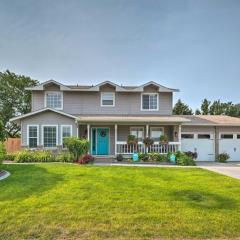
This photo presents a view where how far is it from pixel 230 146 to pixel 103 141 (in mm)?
10335

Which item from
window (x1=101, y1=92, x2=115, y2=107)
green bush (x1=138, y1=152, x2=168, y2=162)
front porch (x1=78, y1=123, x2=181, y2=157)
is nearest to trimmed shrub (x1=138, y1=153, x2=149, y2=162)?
green bush (x1=138, y1=152, x2=168, y2=162)

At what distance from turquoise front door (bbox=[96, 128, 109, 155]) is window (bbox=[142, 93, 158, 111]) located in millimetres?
3887

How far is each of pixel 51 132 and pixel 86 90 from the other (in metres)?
4.39

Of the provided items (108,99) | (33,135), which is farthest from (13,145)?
(108,99)

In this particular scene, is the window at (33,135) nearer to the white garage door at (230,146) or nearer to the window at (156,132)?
the window at (156,132)

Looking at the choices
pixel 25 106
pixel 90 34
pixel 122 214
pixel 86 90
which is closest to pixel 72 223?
pixel 122 214

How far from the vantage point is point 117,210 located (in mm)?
6176

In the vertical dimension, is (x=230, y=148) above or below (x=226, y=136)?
below

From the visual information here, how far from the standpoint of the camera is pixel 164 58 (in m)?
19.4

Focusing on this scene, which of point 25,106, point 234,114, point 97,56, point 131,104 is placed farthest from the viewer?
point 234,114

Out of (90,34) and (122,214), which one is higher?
(90,34)

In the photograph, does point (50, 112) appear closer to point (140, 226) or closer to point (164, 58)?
point (164, 58)

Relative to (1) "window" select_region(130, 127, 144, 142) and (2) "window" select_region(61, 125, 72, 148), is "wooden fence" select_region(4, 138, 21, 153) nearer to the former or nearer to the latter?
(2) "window" select_region(61, 125, 72, 148)

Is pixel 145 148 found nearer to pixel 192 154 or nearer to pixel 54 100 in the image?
pixel 192 154
